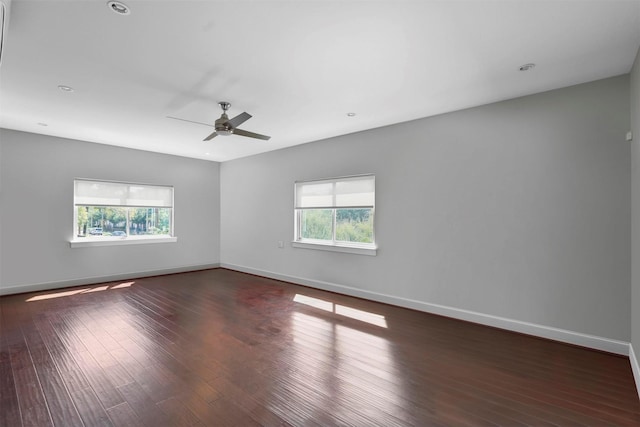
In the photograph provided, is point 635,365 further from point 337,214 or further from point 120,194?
point 120,194

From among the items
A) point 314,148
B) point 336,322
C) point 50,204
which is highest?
point 314,148

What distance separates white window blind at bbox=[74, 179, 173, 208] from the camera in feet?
18.4

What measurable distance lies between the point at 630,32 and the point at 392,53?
172 cm

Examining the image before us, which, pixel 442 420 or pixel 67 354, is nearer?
pixel 442 420

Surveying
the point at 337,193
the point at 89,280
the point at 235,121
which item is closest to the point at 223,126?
the point at 235,121

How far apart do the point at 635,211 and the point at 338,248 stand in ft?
11.7

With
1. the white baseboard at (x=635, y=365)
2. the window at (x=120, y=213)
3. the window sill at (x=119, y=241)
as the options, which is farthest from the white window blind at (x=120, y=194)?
the white baseboard at (x=635, y=365)

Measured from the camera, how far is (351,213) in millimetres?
5129

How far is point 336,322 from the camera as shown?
3.76m

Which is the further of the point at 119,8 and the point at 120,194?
the point at 120,194

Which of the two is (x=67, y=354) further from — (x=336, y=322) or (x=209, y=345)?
(x=336, y=322)

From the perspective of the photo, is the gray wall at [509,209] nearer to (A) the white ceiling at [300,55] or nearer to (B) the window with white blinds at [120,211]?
(A) the white ceiling at [300,55]

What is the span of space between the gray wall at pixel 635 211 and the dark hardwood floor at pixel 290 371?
0.37 metres

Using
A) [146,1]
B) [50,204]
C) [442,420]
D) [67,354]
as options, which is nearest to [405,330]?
[442,420]
